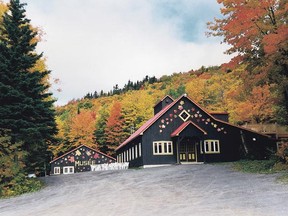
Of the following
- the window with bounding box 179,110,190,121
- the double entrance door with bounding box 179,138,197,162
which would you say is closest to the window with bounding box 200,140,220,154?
the double entrance door with bounding box 179,138,197,162

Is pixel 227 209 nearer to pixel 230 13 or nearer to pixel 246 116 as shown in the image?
pixel 230 13

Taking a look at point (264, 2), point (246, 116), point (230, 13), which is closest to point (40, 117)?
point (230, 13)

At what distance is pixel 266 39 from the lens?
21484 millimetres

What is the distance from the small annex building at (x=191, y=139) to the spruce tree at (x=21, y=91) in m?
14.6

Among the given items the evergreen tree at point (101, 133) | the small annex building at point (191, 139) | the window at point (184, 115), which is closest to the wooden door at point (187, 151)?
the small annex building at point (191, 139)

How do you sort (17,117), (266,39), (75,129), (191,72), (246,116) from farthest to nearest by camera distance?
(191,72), (75,129), (246,116), (17,117), (266,39)

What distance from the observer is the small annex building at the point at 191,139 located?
40.1m

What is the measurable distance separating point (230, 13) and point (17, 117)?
49.4 feet

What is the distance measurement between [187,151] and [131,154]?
864 centimetres

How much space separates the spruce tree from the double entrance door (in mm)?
16991

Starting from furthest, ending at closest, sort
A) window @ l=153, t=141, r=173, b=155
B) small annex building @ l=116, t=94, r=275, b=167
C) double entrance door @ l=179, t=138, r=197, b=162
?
double entrance door @ l=179, t=138, r=197, b=162 → window @ l=153, t=141, r=173, b=155 → small annex building @ l=116, t=94, r=275, b=167

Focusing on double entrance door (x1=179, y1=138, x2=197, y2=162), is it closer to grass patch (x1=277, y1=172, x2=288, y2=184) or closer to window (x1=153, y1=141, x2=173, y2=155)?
window (x1=153, y1=141, x2=173, y2=155)

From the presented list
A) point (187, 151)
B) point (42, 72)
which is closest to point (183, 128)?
point (187, 151)

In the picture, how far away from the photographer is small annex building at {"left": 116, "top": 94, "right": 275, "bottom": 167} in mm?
40094
